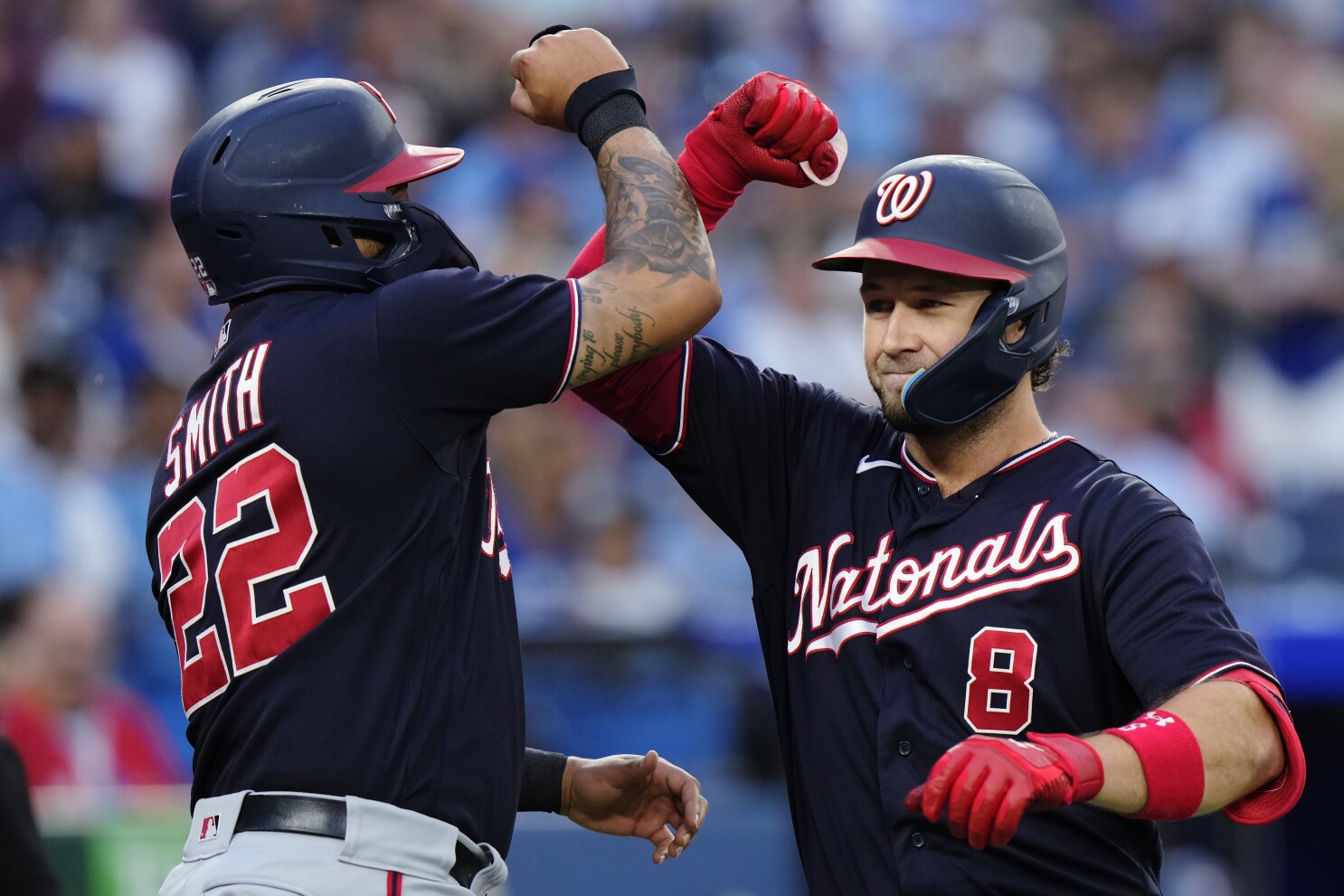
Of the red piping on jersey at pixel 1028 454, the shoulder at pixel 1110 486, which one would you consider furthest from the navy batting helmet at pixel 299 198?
the shoulder at pixel 1110 486

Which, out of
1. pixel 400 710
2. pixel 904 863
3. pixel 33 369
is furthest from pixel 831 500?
pixel 33 369

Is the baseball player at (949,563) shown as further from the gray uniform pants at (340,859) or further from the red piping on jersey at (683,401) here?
the gray uniform pants at (340,859)

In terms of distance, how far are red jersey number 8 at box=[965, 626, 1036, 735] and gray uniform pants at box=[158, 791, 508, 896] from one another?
3.19 feet

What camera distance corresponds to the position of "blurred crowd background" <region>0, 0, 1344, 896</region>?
22.1ft

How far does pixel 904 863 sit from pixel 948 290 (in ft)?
3.63

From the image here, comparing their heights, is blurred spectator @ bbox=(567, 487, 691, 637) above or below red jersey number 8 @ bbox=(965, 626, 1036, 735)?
below

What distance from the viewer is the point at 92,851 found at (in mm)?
5750

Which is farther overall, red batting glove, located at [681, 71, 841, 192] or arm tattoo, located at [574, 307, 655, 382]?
red batting glove, located at [681, 71, 841, 192]

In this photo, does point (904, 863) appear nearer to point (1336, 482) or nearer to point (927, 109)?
point (1336, 482)

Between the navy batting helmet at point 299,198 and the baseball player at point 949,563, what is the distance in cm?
58

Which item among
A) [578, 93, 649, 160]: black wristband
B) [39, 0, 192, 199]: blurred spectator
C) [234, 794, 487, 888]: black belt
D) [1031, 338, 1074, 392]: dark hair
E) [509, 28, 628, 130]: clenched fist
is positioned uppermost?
[39, 0, 192, 199]: blurred spectator

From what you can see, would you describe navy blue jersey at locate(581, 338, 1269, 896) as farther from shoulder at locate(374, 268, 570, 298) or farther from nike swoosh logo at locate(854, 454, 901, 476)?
shoulder at locate(374, 268, 570, 298)

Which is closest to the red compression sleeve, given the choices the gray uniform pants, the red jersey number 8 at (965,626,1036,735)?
the red jersey number 8 at (965,626,1036,735)

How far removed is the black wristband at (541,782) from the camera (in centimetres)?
360
